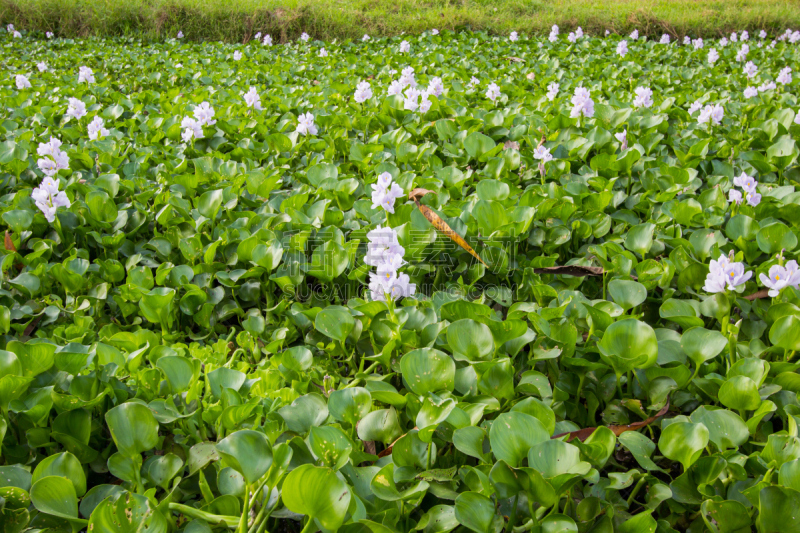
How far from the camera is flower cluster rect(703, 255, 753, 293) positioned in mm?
1650

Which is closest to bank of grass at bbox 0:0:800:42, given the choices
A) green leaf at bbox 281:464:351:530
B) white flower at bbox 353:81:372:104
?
white flower at bbox 353:81:372:104

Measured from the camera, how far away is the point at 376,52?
655 centimetres

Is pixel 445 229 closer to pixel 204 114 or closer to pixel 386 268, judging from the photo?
pixel 386 268

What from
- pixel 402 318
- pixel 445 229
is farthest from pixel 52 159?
pixel 402 318

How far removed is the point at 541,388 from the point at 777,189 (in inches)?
68.1

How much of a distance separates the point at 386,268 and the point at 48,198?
1591mm

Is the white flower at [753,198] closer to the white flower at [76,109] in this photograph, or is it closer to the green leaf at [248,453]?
the green leaf at [248,453]

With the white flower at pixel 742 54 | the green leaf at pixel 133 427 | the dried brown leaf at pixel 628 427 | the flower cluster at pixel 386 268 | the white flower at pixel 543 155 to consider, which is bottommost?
the dried brown leaf at pixel 628 427

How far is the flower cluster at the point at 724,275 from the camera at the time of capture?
65.0 inches

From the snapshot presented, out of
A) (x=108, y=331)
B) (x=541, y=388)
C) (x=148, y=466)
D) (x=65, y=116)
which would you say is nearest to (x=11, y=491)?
(x=148, y=466)

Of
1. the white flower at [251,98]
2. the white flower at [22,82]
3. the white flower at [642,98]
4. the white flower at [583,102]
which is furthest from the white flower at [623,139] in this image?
the white flower at [22,82]

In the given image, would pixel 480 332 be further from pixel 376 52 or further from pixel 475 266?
pixel 376 52

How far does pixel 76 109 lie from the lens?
3.65 metres

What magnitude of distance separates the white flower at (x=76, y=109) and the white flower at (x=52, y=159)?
906mm
